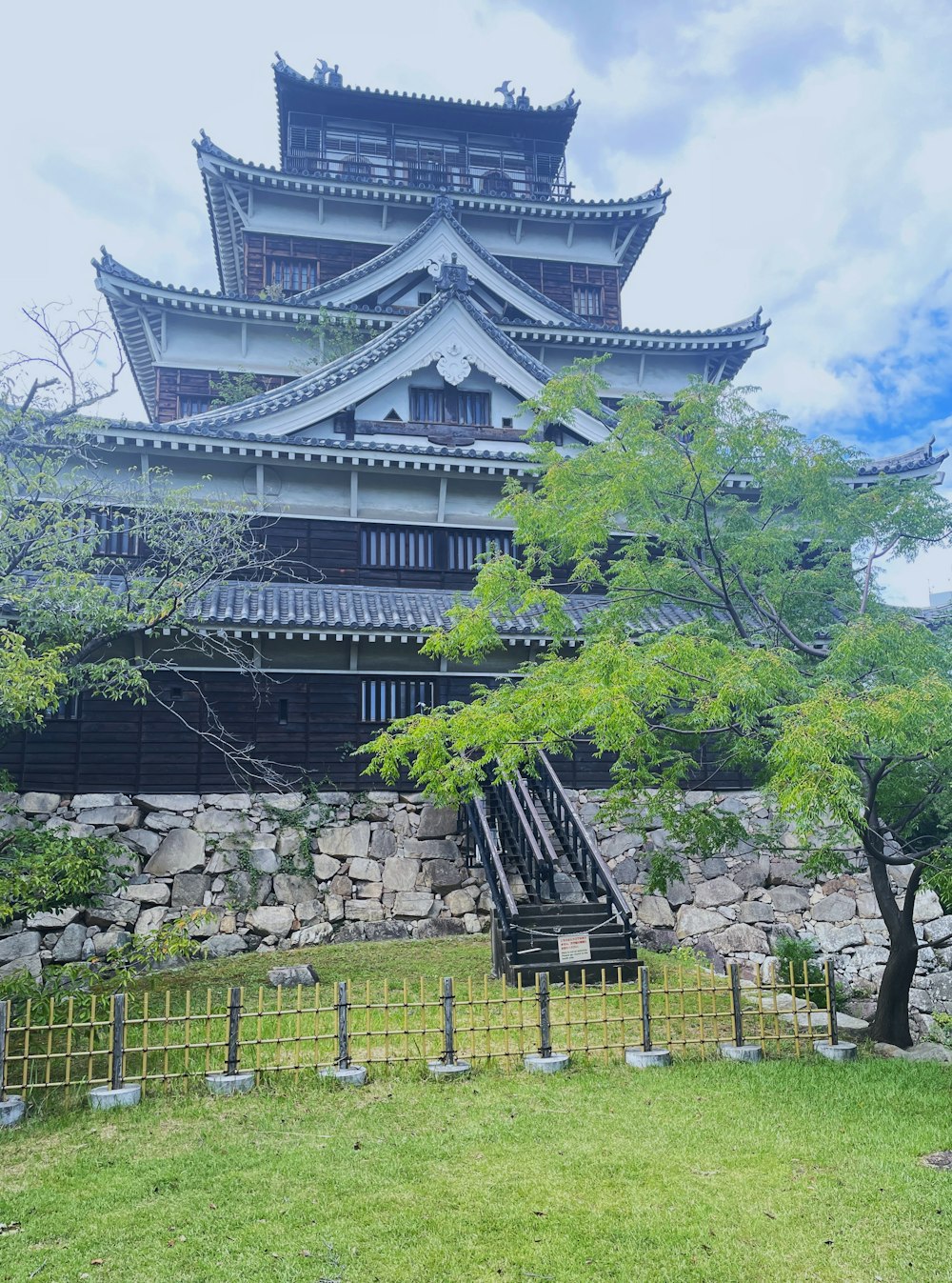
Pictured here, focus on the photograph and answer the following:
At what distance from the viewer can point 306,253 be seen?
26469 millimetres

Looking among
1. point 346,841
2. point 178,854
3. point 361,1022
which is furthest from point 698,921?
point 178,854

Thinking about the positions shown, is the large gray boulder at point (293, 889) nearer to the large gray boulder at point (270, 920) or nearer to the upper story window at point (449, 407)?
the large gray boulder at point (270, 920)

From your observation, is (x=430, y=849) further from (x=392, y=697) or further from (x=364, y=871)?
(x=392, y=697)

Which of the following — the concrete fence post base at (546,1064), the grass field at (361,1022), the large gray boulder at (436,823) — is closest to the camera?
the grass field at (361,1022)

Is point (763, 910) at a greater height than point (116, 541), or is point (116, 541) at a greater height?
→ point (116, 541)

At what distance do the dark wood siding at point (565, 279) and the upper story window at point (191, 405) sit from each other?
416 inches

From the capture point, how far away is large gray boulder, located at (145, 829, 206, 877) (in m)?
15.0

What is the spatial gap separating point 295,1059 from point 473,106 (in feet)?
99.6

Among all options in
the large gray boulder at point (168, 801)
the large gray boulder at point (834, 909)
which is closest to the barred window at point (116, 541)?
the large gray boulder at point (168, 801)

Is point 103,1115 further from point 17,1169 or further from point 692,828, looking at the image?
point 692,828

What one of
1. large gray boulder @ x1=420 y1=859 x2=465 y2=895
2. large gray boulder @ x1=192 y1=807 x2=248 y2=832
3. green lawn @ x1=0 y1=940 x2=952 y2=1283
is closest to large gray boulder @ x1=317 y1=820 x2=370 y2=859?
large gray boulder @ x1=420 y1=859 x2=465 y2=895

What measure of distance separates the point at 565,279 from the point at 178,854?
70.5ft

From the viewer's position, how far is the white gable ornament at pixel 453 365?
19516 millimetres

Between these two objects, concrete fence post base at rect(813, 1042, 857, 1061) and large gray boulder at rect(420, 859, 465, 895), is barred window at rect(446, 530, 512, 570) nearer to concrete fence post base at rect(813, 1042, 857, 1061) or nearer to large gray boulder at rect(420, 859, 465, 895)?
large gray boulder at rect(420, 859, 465, 895)
